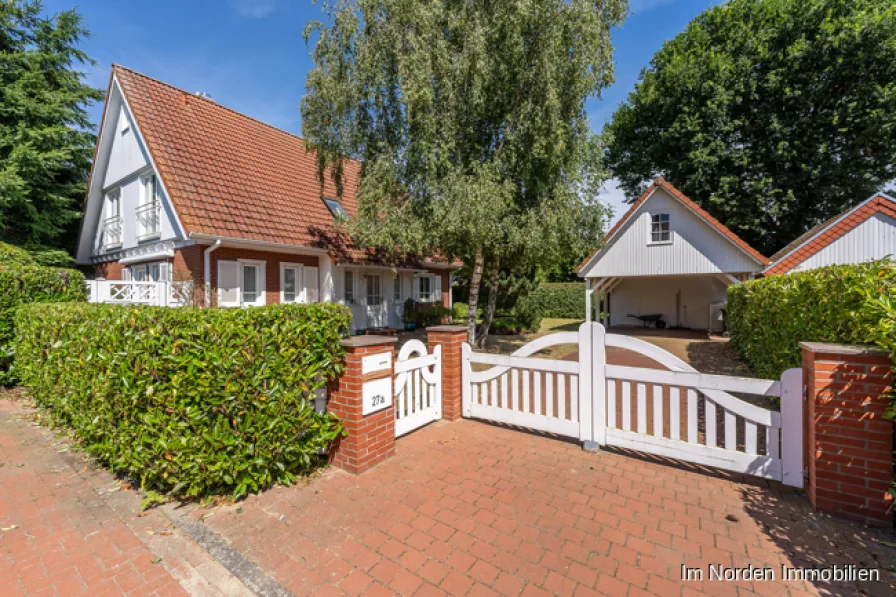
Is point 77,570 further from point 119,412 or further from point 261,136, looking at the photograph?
point 261,136

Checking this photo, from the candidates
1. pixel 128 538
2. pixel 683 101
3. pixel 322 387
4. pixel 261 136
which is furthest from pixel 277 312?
pixel 683 101

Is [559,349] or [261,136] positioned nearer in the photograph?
[559,349]

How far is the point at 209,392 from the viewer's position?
9.89ft

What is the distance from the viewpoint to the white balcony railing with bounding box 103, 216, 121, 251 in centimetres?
1322

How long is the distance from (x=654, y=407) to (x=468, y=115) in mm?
7428

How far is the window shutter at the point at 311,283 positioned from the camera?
497 inches

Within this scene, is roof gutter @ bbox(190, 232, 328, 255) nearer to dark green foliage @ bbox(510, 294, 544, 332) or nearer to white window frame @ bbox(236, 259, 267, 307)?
white window frame @ bbox(236, 259, 267, 307)

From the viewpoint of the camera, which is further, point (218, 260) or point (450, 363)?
point (218, 260)

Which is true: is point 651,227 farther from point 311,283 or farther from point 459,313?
point 311,283

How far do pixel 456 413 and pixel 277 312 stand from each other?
2789 mm

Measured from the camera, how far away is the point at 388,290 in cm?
1606

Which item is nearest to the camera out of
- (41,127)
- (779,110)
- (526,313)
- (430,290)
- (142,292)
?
(142,292)

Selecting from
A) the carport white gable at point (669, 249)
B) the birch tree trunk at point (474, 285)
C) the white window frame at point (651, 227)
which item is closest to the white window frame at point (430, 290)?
the carport white gable at point (669, 249)

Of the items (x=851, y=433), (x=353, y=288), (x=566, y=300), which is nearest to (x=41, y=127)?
(x=353, y=288)
